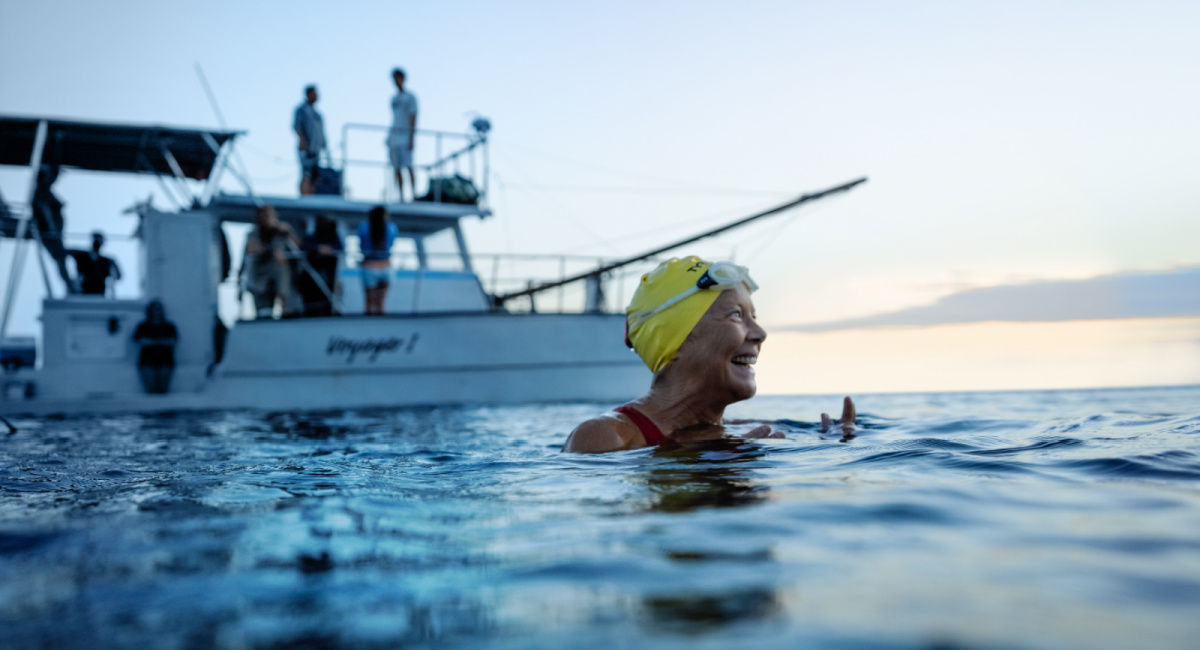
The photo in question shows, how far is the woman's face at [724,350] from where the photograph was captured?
328 centimetres

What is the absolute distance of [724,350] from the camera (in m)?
3.29

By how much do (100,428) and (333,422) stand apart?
1.99 metres

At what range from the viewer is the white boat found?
10148 millimetres

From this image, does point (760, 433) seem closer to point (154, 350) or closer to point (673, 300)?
point (673, 300)

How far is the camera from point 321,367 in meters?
10.7

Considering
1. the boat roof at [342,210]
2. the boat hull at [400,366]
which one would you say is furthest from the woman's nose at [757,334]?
the boat roof at [342,210]

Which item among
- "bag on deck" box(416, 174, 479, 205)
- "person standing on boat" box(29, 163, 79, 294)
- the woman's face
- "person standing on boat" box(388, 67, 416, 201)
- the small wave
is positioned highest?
"person standing on boat" box(388, 67, 416, 201)

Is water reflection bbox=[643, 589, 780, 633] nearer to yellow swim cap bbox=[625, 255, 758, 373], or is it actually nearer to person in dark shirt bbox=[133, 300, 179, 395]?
yellow swim cap bbox=[625, 255, 758, 373]

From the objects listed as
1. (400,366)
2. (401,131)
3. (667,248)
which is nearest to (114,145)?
(401,131)

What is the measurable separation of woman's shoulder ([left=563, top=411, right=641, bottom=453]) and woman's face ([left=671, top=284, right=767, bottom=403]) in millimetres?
339

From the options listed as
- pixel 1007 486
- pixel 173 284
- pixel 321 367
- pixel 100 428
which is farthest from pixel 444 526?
pixel 173 284

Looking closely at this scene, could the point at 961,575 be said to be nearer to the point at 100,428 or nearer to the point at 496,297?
the point at 100,428

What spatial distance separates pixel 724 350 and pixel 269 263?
8587mm

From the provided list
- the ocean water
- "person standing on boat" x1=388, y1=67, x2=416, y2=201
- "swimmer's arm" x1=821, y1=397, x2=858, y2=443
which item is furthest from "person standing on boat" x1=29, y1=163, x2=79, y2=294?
"swimmer's arm" x1=821, y1=397, x2=858, y2=443
